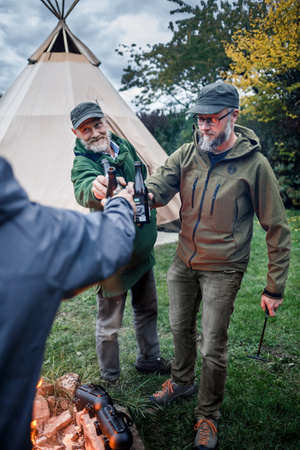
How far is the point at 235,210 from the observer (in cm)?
271

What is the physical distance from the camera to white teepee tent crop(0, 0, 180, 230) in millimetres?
7164

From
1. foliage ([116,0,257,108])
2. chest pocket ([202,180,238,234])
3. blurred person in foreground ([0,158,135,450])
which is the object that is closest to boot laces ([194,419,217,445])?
chest pocket ([202,180,238,234])

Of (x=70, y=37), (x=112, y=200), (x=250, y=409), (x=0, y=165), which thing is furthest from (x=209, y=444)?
(x=70, y=37)

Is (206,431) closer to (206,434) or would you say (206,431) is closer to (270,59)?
(206,434)

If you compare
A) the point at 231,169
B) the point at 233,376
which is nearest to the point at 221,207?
the point at 231,169

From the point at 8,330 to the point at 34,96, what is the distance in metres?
7.49

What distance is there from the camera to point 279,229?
269 cm

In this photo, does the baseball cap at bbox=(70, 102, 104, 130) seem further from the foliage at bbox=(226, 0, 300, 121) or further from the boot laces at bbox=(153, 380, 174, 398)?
the foliage at bbox=(226, 0, 300, 121)

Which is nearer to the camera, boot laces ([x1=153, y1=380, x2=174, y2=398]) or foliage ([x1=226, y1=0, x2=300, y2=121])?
boot laces ([x1=153, y1=380, x2=174, y2=398])

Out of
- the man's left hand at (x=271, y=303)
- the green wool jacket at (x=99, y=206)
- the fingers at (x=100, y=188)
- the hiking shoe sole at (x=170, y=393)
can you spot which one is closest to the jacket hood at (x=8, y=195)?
the fingers at (x=100, y=188)

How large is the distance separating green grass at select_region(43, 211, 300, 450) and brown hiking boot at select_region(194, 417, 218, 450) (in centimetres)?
9

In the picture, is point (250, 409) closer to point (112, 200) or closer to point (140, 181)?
point (140, 181)

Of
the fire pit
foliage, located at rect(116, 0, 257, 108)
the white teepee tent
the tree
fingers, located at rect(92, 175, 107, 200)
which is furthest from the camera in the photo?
foliage, located at rect(116, 0, 257, 108)

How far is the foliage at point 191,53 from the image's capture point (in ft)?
48.8
